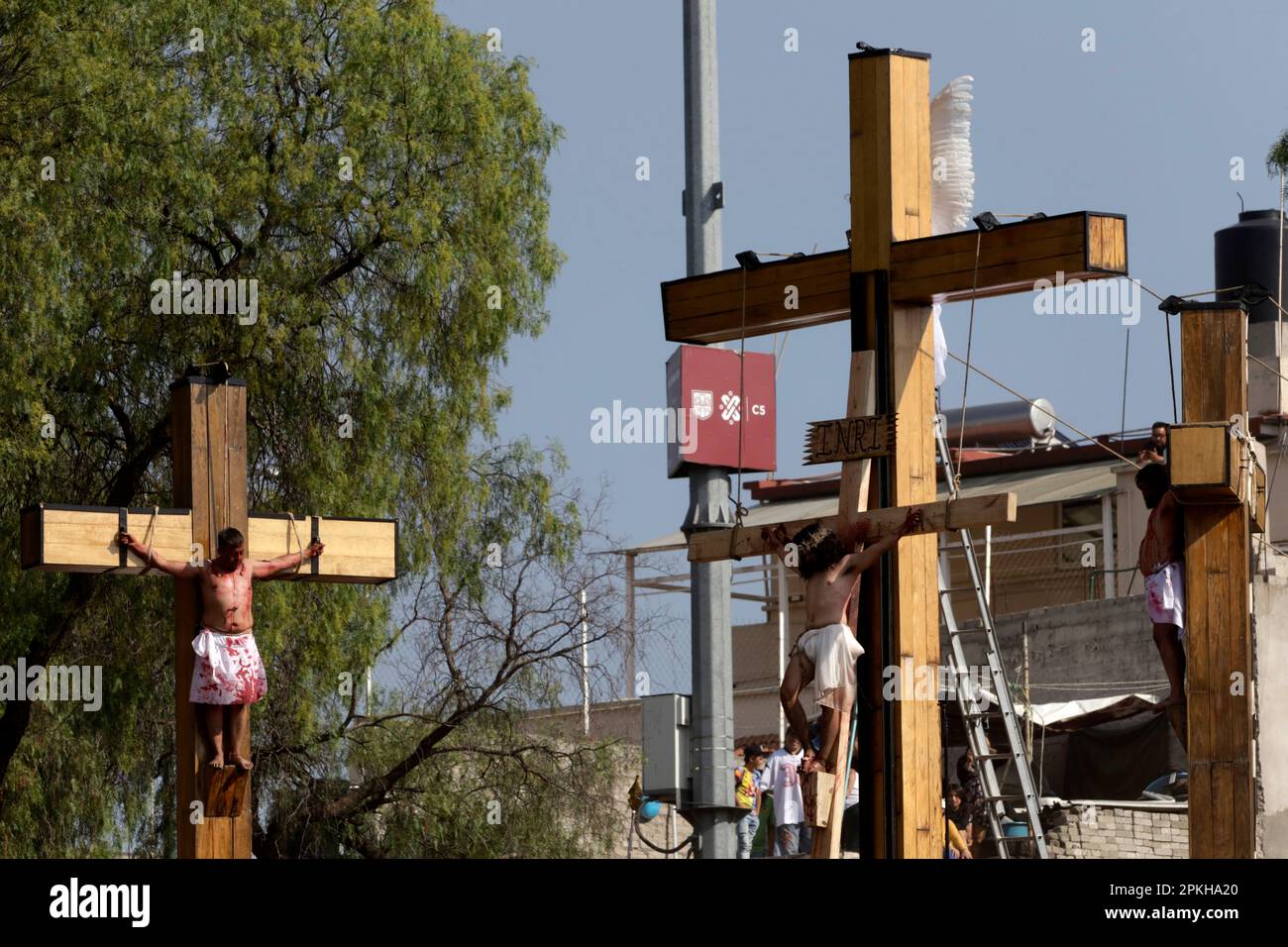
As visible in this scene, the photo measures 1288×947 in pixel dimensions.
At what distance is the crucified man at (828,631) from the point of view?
8.43m

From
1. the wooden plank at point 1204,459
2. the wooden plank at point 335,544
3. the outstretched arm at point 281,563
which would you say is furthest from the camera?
the wooden plank at point 335,544

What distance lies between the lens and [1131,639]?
23844 millimetres

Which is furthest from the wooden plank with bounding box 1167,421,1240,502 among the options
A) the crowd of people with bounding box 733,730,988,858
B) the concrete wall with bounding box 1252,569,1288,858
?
the concrete wall with bounding box 1252,569,1288,858

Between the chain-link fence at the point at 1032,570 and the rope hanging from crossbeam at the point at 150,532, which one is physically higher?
the chain-link fence at the point at 1032,570

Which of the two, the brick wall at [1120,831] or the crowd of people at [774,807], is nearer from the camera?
the crowd of people at [774,807]

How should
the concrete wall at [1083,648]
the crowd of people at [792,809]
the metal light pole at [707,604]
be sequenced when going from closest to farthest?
the metal light pole at [707,604] → the crowd of people at [792,809] → the concrete wall at [1083,648]

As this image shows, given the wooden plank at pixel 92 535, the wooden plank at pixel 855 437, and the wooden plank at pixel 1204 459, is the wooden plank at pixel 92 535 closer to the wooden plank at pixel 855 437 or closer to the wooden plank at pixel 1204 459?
the wooden plank at pixel 855 437

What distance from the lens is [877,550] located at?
847 centimetres

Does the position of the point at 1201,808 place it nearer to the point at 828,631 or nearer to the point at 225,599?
the point at 828,631

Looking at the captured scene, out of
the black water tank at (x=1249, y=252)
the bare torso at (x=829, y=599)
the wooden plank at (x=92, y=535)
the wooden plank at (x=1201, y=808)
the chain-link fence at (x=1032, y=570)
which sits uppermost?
the black water tank at (x=1249, y=252)

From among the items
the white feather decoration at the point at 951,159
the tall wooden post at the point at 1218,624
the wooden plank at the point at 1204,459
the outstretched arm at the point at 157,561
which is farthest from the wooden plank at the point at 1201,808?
the outstretched arm at the point at 157,561

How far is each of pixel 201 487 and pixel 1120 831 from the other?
10858mm

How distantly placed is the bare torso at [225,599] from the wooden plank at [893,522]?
2.22 metres

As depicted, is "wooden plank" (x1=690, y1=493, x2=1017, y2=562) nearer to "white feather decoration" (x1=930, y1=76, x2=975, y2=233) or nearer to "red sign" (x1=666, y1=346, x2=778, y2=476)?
"white feather decoration" (x1=930, y1=76, x2=975, y2=233)
